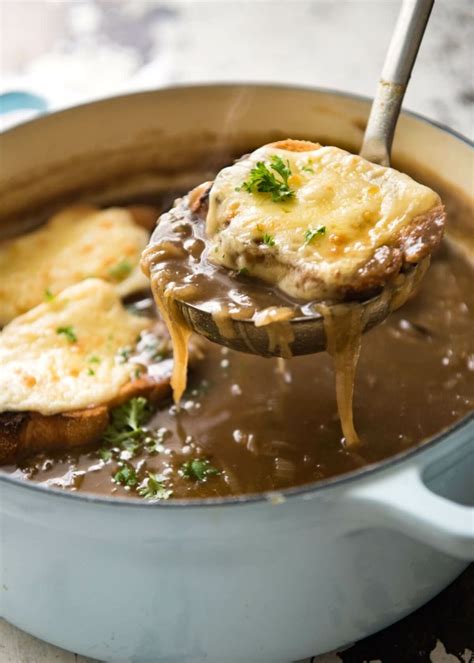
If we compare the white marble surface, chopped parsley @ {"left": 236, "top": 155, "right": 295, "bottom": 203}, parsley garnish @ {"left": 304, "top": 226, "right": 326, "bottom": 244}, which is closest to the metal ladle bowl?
parsley garnish @ {"left": 304, "top": 226, "right": 326, "bottom": 244}

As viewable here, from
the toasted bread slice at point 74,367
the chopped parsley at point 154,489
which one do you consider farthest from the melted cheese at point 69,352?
the chopped parsley at point 154,489

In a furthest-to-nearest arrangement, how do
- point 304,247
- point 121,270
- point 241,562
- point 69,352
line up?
1. point 121,270
2. point 69,352
3. point 304,247
4. point 241,562

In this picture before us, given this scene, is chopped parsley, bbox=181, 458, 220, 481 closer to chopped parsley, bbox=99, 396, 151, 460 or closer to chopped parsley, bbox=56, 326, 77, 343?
chopped parsley, bbox=99, 396, 151, 460

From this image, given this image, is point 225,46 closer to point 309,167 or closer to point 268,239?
point 309,167

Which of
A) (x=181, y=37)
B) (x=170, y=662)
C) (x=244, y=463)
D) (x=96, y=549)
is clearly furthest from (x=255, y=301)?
(x=181, y=37)

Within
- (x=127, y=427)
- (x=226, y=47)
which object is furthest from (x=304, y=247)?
(x=226, y=47)

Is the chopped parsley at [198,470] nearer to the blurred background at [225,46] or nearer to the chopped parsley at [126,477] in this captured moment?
the chopped parsley at [126,477]
